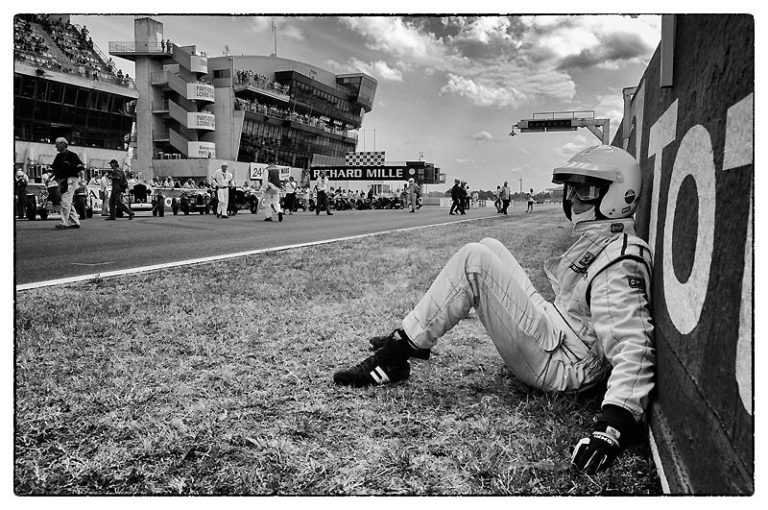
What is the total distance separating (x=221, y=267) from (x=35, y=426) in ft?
10.0

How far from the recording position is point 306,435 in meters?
1.74

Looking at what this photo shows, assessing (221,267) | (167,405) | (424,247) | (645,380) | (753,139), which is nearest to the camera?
(753,139)

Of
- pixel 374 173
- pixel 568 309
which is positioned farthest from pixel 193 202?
pixel 568 309

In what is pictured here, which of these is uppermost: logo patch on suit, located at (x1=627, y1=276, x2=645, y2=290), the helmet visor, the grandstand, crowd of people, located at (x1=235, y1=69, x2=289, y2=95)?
crowd of people, located at (x1=235, y1=69, x2=289, y2=95)

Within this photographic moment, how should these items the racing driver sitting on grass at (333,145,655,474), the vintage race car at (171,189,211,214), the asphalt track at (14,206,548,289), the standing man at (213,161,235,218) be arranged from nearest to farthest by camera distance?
the racing driver sitting on grass at (333,145,655,474) → the asphalt track at (14,206,548,289) → the standing man at (213,161,235,218) → the vintage race car at (171,189,211,214)

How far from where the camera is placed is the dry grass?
1493mm

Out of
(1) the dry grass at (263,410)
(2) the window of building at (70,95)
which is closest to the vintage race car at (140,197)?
(2) the window of building at (70,95)

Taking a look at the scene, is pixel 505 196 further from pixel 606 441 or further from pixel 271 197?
pixel 271 197

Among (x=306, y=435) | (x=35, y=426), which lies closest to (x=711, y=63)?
(x=306, y=435)

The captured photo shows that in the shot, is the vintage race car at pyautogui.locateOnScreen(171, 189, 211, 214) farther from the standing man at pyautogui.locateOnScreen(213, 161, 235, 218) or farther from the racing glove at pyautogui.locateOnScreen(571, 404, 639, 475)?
the racing glove at pyautogui.locateOnScreen(571, 404, 639, 475)

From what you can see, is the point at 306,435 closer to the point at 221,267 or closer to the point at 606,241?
the point at 606,241

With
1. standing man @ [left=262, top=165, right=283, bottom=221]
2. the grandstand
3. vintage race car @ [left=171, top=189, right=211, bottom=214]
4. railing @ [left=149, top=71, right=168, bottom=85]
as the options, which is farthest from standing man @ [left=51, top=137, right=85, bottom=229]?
vintage race car @ [left=171, top=189, right=211, bottom=214]

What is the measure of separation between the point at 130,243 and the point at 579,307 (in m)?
6.18

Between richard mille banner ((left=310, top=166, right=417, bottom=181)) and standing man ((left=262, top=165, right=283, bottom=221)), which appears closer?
richard mille banner ((left=310, top=166, right=417, bottom=181))
